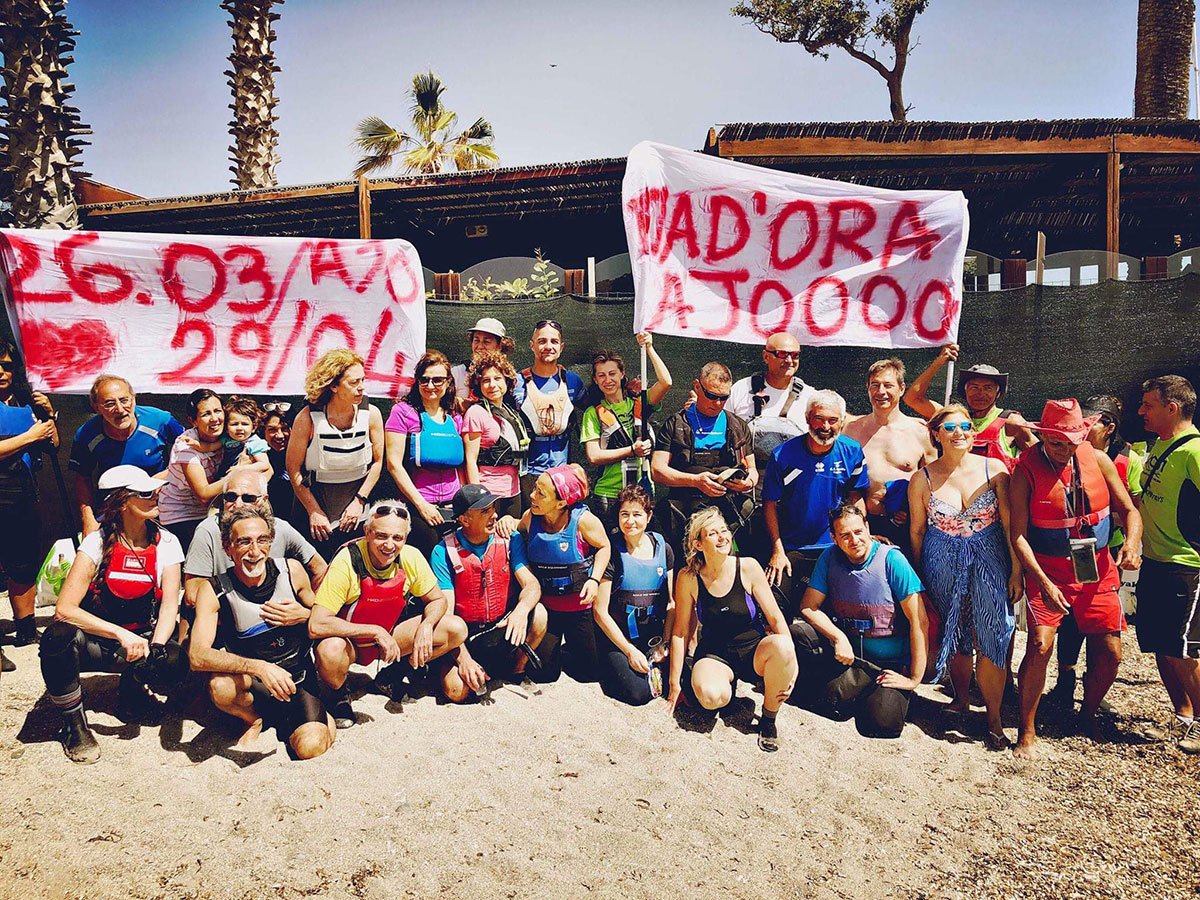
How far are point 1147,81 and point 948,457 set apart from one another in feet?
42.9

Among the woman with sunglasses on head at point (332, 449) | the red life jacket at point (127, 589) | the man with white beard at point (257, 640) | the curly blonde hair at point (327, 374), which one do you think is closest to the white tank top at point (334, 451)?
the woman with sunglasses on head at point (332, 449)

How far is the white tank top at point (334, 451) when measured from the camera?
425cm

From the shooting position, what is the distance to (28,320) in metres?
5.24

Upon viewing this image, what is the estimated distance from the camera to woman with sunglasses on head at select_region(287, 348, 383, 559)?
4230 millimetres

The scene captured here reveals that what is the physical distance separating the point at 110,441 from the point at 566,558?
8.76 feet

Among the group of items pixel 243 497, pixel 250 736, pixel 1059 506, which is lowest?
pixel 250 736

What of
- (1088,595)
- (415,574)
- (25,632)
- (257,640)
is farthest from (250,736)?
(1088,595)

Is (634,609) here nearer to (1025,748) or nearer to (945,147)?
(1025,748)

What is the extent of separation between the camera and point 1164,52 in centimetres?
1290

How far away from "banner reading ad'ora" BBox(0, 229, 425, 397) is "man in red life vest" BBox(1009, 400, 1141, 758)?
3892 millimetres

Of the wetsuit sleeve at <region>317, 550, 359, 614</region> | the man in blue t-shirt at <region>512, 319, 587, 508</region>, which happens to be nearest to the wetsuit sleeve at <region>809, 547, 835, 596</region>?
the man in blue t-shirt at <region>512, 319, 587, 508</region>

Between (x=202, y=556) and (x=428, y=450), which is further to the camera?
(x=428, y=450)

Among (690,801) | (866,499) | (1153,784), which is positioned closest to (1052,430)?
(866,499)

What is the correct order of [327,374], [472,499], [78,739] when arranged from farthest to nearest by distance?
[327,374], [472,499], [78,739]
